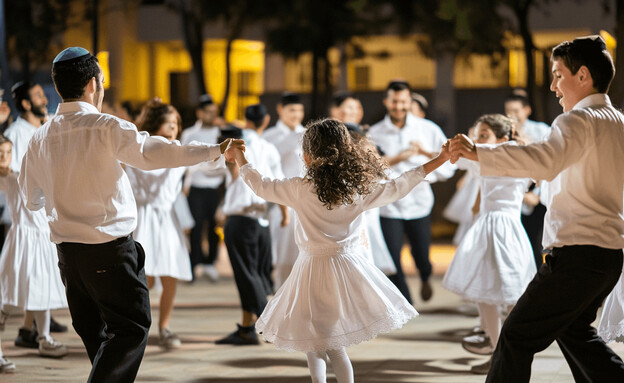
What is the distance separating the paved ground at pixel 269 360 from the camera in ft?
22.8

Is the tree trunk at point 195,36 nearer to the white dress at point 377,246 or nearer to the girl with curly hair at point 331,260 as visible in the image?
the white dress at point 377,246

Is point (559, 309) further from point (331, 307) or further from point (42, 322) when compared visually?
point (42, 322)

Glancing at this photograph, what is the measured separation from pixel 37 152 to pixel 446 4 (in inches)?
429

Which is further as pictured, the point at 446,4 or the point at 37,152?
the point at 446,4

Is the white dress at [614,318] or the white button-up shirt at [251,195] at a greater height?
the white button-up shirt at [251,195]

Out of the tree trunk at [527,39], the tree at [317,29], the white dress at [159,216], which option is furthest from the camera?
the tree at [317,29]

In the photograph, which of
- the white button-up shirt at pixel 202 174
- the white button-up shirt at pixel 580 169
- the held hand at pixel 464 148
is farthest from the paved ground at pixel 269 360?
the white button-up shirt at pixel 202 174

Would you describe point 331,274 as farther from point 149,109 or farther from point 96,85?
point 149,109

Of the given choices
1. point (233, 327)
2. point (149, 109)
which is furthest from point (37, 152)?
point (233, 327)

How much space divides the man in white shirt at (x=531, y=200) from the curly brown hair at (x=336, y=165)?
1.62m

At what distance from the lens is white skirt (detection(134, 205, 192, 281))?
8.06 meters

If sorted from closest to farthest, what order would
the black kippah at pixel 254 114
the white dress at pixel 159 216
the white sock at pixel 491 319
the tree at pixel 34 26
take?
the white sock at pixel 491 319 → the white dress at pixel 159 216 → the black kippah at pixel 254 114 → the tree at pixel 34 26

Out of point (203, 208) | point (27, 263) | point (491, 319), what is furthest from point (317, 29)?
point (491, 319)

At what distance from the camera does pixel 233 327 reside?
9.30m
